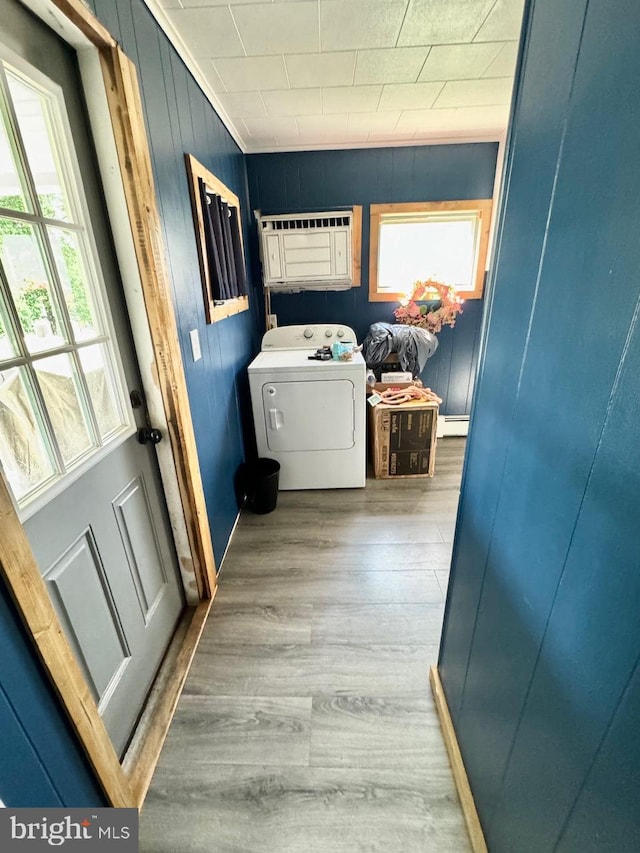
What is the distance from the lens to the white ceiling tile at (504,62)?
1.60m

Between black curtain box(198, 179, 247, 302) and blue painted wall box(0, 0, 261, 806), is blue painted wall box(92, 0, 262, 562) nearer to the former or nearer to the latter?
blue painted wall box(0, 0, 261, 806)

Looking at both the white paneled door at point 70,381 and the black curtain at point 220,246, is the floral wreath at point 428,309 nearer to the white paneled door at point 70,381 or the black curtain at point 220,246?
the black curtain at point 220,246

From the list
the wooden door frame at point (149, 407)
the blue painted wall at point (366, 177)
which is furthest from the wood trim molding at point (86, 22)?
the blue painted wall at point (366, 177)

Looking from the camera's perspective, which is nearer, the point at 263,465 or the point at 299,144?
the point at 263,465

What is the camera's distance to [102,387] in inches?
44.8

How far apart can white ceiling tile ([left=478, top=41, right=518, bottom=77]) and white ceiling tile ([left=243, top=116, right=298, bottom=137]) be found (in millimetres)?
1143

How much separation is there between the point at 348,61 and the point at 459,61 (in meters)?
0.55

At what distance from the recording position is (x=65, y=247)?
3.20 feet

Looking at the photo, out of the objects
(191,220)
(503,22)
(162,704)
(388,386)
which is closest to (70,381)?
(191,220)

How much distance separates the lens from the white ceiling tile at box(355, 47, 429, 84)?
159 cm

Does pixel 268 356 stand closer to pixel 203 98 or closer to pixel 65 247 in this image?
pixel 203 98

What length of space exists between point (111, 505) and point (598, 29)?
1.48 meters

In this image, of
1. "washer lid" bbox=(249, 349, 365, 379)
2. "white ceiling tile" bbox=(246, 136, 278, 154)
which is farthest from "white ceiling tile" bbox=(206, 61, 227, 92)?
"washer lid" bbox=(249, 349, 365, 379)

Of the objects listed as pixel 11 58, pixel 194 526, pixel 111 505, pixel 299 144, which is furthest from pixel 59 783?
pixel 299 144
